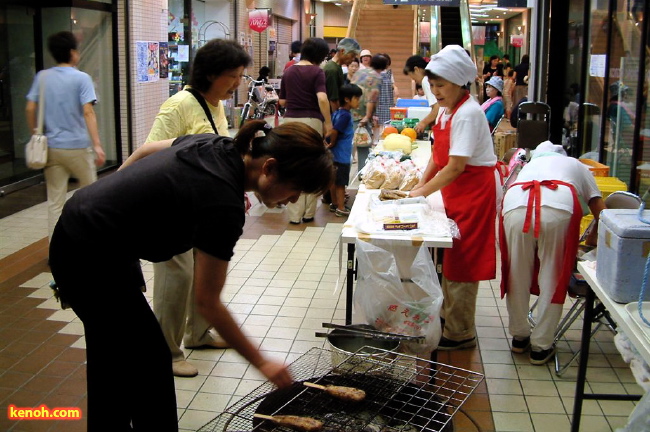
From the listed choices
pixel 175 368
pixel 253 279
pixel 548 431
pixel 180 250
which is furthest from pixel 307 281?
pixel 180 250

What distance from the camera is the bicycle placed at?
50.8 feet

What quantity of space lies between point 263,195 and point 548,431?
2.10 meters

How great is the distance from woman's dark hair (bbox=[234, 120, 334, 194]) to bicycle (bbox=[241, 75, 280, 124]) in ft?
42.5

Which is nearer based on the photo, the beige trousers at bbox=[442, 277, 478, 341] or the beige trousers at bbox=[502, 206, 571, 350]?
the beige trousers at bbox=[502, 206, 571, 350]

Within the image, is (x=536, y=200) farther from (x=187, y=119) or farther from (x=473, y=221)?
(x=187, y=119)

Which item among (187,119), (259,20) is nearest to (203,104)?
(187,119)

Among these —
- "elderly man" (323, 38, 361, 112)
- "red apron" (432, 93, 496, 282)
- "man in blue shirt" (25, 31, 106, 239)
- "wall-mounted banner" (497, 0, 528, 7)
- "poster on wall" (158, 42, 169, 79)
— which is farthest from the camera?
"poster on wall" (158, 42, 169, 79)

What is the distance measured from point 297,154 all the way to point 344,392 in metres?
0.97

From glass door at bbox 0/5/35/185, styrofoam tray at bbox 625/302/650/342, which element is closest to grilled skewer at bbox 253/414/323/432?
styrofoam tray at bbox 625/302/650/342

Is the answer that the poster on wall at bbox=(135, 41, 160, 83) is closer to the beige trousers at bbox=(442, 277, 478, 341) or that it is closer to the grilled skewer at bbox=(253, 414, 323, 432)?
the beige trousers at bbox=(442, 277, 478, 341)

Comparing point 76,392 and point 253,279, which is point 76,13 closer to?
point 253,279

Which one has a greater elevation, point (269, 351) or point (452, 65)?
point (452, 65)

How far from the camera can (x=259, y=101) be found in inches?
638

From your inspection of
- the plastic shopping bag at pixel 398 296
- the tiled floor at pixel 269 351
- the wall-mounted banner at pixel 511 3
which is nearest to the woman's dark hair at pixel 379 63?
the wall-mounted banner at pixel 511 3
